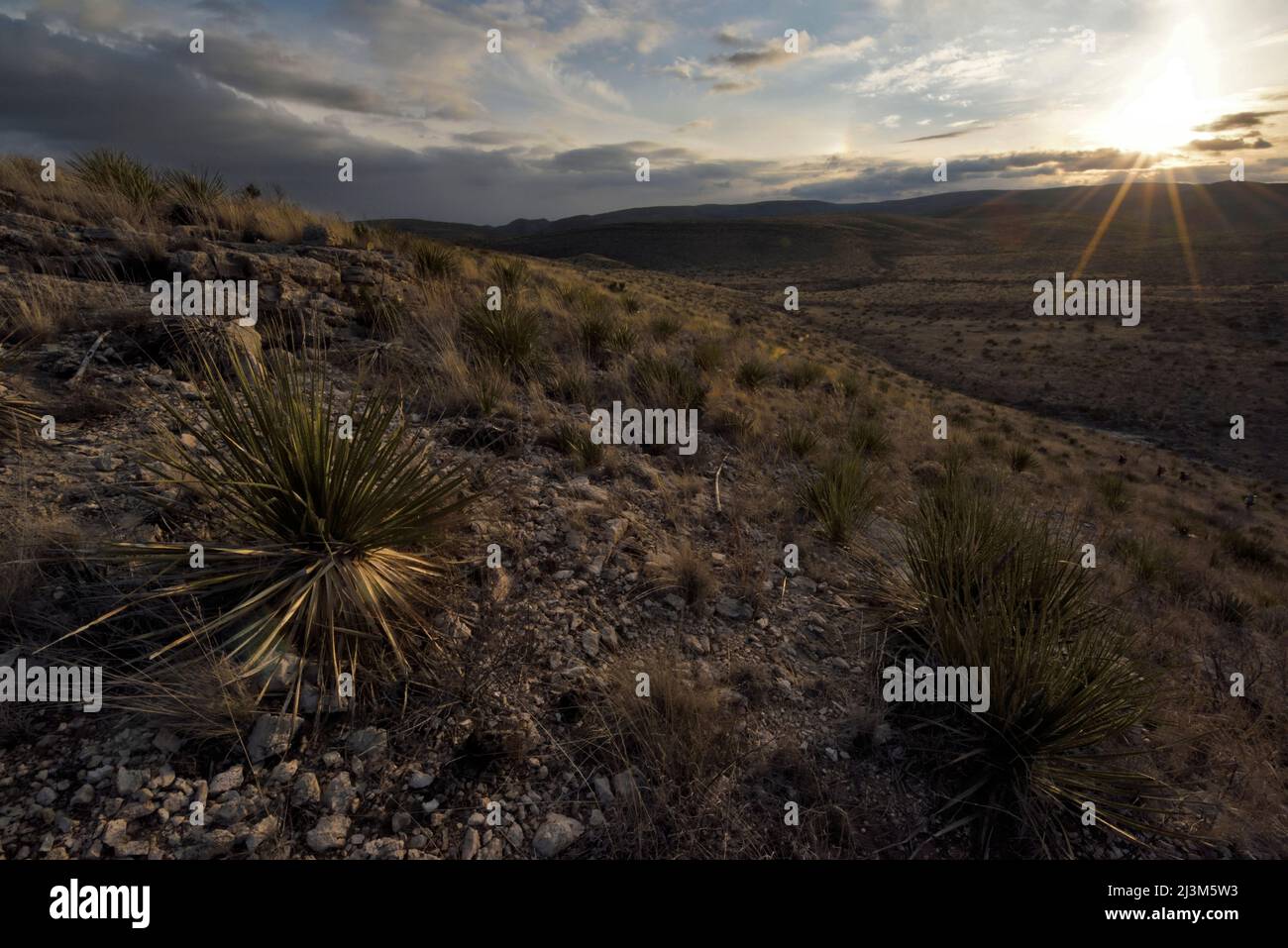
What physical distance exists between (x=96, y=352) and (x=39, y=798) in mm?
4060

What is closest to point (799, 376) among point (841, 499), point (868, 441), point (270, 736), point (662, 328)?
point (662, 328)

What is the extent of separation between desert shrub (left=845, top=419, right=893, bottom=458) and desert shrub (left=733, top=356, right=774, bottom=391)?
1.65m

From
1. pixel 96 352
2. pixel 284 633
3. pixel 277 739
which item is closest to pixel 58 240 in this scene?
pixel 96 352

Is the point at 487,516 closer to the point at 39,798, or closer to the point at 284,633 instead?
the point at 284,633

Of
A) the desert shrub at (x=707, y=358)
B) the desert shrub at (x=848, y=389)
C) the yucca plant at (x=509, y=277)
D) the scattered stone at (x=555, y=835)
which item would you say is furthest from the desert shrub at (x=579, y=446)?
the desert shrub at (x=848, y=389)

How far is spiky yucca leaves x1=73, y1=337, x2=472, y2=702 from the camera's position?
2377mm

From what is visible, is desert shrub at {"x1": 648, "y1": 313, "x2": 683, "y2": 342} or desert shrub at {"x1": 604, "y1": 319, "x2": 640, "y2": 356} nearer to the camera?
desert shrub at {"x1": 604, "y1": 319, "x2": 640, "y2": 356}

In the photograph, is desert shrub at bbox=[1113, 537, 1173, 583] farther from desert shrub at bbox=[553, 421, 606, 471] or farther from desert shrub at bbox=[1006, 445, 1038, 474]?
desert shrub at bbox=[553, 421, 606, 471]

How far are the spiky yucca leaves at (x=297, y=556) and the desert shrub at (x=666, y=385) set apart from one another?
4.02 metres

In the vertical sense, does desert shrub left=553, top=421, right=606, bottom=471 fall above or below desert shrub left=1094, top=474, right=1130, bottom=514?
above

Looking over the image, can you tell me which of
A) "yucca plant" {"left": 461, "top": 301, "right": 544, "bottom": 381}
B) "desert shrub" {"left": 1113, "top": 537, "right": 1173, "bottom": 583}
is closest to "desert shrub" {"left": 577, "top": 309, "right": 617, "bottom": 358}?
"yucca plant" {"left": 461, "top": 301, "right": 544, "bottom": 381}

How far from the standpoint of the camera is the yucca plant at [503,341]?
6.31 m

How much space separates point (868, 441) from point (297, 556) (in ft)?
21.4

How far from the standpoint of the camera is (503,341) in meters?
6.38
